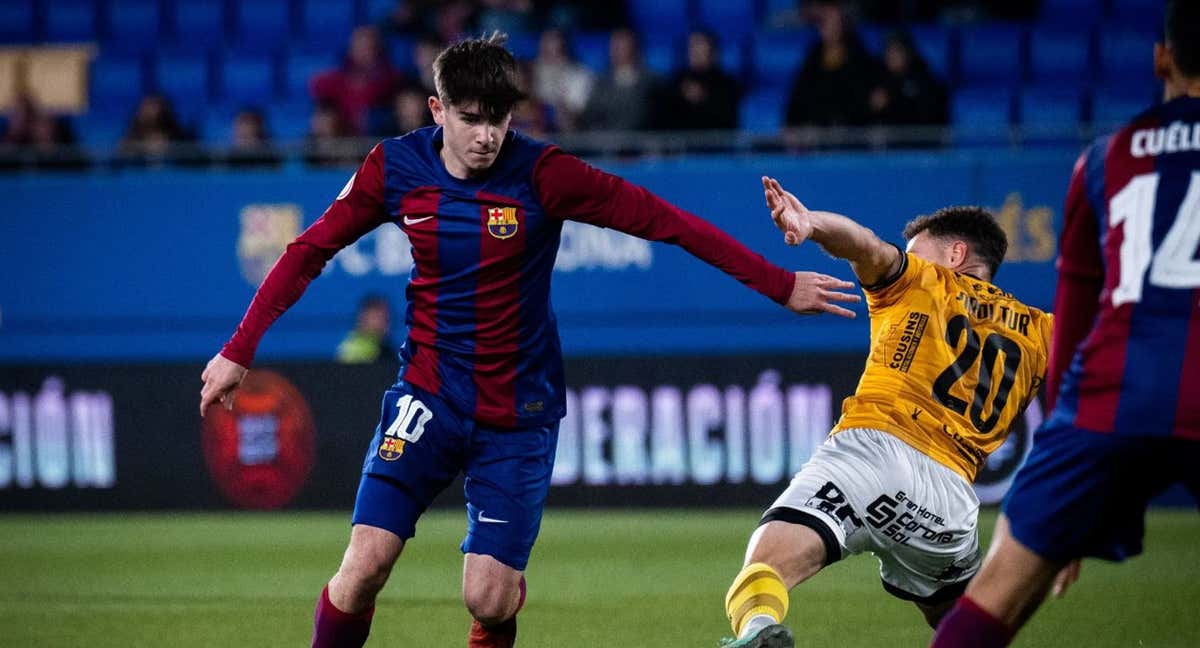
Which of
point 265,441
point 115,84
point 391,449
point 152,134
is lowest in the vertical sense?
point 265,441

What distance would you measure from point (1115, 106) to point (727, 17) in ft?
12.0

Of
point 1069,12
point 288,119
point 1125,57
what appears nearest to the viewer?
point 1125,57

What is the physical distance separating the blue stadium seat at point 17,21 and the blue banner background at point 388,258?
9.69 ft

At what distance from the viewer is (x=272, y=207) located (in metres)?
13.2

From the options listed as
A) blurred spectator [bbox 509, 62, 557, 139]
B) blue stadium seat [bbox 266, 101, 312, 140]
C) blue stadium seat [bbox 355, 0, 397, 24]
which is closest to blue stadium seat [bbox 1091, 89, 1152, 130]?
blurred spectator [bbox 509, 62, 557, 139]

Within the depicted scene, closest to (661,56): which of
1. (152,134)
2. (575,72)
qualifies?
(575,72)

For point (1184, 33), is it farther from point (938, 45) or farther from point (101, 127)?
point (101, 127)

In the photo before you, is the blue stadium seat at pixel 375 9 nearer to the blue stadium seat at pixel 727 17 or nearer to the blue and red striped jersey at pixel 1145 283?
the blue stadium seat at pixel 727 17

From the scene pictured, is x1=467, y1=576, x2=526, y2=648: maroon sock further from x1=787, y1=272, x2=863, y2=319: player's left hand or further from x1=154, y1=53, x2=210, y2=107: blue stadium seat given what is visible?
x1=154, y1=53, x2=210, y2=107: blue stadium seat

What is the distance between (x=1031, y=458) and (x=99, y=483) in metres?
9.65

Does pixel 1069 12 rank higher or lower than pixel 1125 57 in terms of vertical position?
higher

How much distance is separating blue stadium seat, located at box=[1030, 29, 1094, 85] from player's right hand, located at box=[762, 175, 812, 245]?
32.6 ft

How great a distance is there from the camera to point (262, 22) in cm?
1588

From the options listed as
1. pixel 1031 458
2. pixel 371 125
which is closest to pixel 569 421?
pixel 371 125
